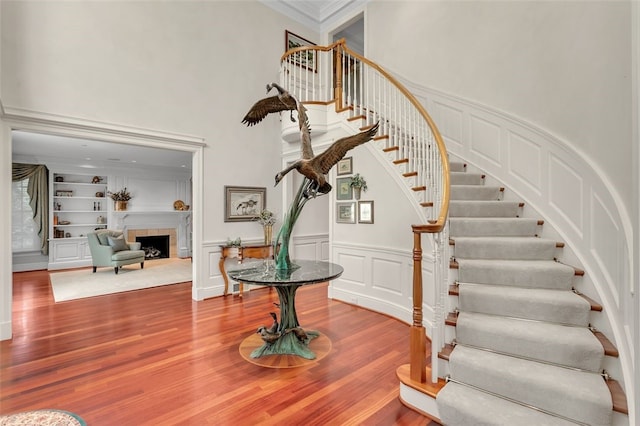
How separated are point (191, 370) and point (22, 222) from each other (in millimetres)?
7689

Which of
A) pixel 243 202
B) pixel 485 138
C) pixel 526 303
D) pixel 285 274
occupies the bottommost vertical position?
pixel 526 303

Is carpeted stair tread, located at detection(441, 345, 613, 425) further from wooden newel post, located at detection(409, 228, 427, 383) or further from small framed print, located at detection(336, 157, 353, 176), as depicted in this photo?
small framed print, located at detection(336, 157, 353, 176)

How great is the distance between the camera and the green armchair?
21.4 ft

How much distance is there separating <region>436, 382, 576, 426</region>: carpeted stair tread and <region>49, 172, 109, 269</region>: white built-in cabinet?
29.3 ft

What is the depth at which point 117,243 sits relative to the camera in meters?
6.76

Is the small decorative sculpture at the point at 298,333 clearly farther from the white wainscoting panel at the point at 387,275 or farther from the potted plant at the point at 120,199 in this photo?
the potted plant at the point at 120,199

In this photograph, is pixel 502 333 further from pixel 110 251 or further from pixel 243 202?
pixel 110 251

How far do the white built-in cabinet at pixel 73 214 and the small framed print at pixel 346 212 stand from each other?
23.2 ft

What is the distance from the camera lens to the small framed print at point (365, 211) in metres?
4.09

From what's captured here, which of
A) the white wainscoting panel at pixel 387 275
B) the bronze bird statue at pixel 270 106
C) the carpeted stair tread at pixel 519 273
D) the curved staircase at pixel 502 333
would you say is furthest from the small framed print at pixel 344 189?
the carpeted stair tread at pixel 519 273

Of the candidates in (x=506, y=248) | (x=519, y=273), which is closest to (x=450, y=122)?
(x=506, y=248)

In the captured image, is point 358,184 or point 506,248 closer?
point 506,248

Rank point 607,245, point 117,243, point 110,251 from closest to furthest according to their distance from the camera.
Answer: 1. point 607,245
2. point 110,251
3. point 117,243

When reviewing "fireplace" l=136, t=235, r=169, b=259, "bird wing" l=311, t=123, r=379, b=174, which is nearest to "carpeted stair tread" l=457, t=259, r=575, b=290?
"bird wing" l=311, t=123, r=379, b=174
